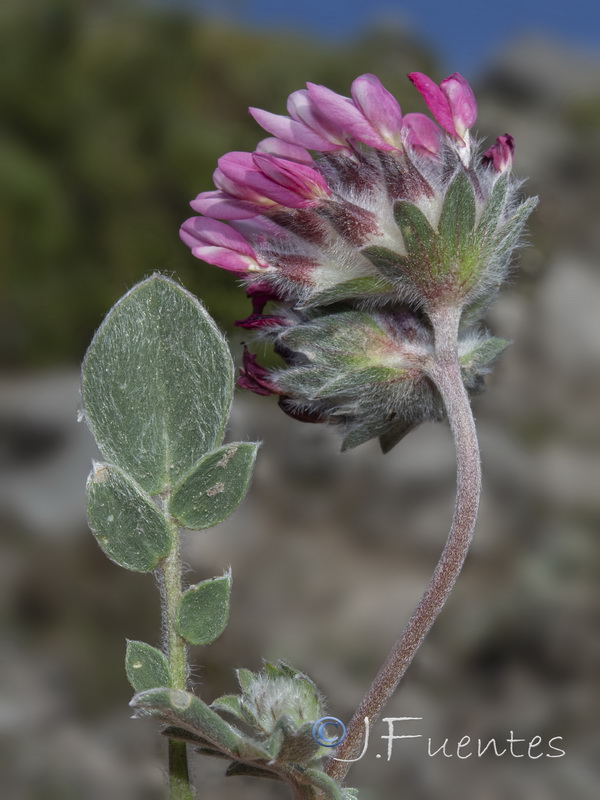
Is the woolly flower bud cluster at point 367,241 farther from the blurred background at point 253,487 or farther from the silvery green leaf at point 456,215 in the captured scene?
the blurred background at point 253,487

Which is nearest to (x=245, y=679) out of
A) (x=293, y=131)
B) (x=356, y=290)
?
(x=356, y=290)

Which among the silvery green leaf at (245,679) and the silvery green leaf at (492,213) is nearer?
the silvery green leaf at (245,679)

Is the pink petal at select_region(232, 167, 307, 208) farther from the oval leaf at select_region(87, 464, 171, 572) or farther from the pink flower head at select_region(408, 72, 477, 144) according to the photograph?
the oval leaf at select_region(87, 464, 171, 572)

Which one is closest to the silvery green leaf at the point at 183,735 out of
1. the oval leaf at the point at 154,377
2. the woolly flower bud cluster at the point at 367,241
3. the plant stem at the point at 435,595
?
the plant stem at the point at 435,595

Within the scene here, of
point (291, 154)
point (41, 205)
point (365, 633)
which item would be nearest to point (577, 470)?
point (365, 633)

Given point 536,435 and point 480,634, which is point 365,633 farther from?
point 536,435

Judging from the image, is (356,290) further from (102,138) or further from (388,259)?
(102,138)

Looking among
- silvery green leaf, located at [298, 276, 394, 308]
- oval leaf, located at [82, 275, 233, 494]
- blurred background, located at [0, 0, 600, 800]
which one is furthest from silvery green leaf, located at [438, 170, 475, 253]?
blurred background, located at [0, 0, 600, 800]
